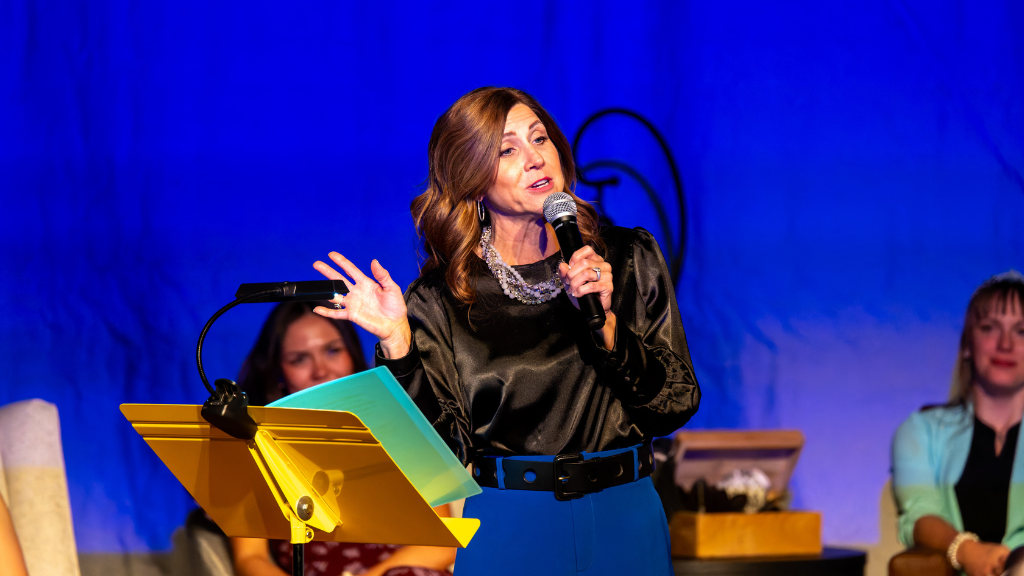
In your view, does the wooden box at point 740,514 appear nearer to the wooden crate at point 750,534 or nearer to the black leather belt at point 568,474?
the wooden crate at point 750,534

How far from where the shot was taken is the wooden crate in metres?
Result: 2.74

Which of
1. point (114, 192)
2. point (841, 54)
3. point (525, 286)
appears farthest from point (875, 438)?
point (114, 192)

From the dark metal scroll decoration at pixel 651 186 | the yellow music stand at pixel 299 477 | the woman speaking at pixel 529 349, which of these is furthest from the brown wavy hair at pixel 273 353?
the yellow music stand at pixel 299 477

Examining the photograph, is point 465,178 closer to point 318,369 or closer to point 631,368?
point 631,368

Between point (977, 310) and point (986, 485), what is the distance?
0.60 meters

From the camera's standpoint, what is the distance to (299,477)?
1.01m

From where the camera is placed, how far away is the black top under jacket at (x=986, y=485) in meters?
2.85

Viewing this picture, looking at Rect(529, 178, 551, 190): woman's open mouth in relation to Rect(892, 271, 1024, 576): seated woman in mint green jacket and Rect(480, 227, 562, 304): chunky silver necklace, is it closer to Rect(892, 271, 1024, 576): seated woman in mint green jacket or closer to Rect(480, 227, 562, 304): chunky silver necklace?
Rect(480, 227, 562, 304): chunky silver necklace

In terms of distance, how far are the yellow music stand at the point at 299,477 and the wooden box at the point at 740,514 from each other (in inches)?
74.8

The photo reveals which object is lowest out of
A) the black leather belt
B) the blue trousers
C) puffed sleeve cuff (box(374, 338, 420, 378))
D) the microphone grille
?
the blue trousers

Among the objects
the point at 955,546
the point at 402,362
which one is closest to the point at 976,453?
the point at 955,546

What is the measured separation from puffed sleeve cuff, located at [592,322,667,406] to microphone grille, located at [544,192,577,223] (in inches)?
8.1

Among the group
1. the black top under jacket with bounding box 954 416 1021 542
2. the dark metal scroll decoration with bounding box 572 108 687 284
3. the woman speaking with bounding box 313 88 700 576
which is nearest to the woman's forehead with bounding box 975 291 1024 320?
the black top under jacket with bounding box 954 416 1021 542

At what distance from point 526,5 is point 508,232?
1597 millimetres
